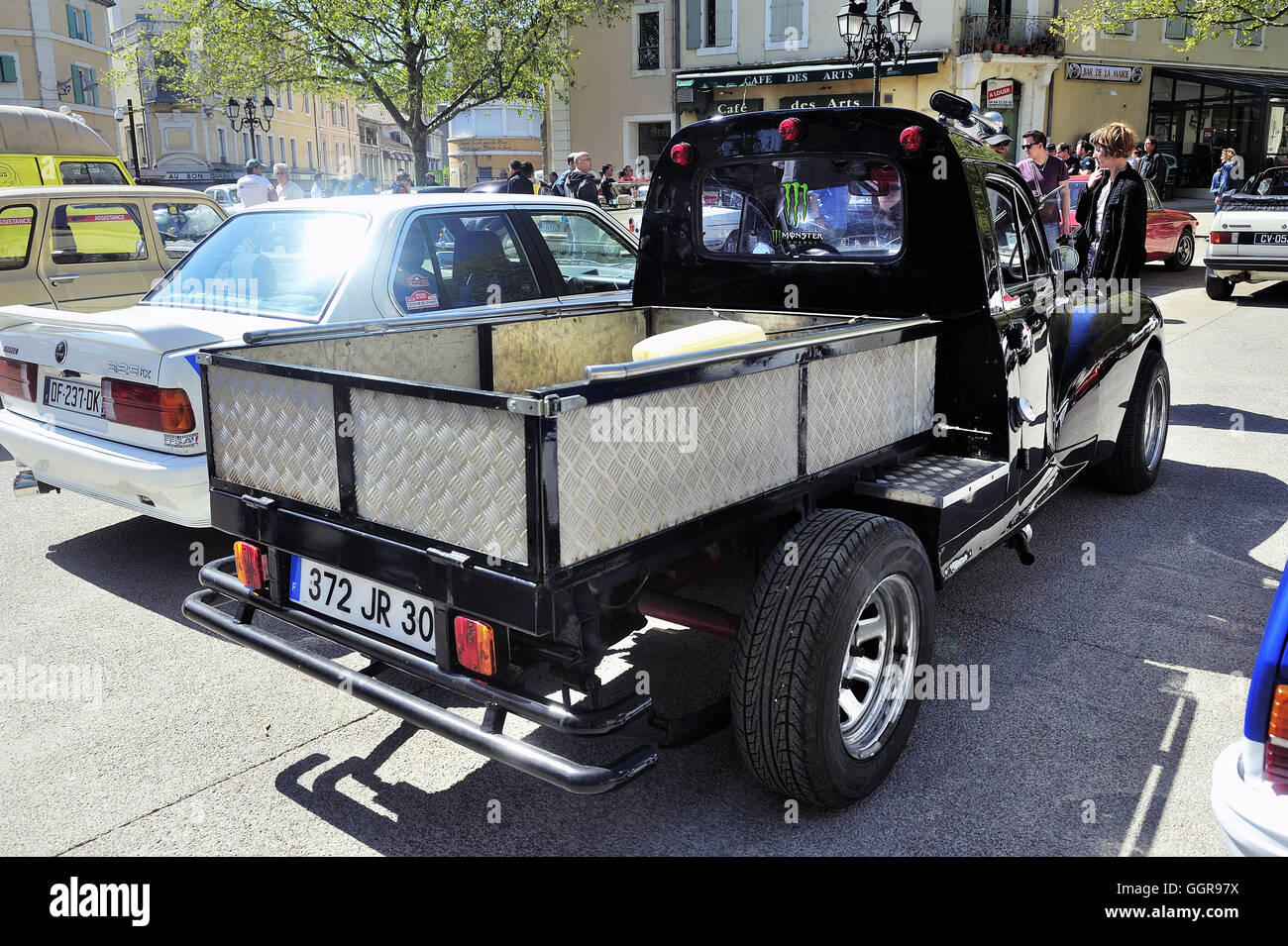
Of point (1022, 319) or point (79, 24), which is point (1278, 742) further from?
point (79, 24)

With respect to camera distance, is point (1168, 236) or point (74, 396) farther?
point (1168, 236)

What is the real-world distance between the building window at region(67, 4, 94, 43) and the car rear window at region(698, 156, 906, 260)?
52.7 m

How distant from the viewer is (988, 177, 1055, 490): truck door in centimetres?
386

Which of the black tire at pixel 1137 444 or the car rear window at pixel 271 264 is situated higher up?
the car rear window at pixel 271 264

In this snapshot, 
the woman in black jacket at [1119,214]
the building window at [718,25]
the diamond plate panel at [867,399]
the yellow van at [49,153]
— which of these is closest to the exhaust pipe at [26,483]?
the diamond plate panel at [867,399]

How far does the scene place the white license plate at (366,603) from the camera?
2641 millimetres

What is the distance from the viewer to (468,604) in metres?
2.43

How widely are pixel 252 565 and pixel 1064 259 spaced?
3662 mm

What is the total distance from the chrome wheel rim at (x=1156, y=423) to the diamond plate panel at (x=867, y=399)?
2801 millimetres

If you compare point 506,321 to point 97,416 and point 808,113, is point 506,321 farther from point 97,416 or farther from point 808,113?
point 97,416

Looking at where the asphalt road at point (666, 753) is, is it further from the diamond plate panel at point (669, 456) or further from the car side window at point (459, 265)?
the car side window at point (459, 265)

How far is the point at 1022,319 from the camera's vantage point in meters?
4.00

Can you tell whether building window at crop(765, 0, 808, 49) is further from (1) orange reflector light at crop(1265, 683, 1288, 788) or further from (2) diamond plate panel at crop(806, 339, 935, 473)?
(1) orange reflector light at crop(1265, 683, 1288, 788)

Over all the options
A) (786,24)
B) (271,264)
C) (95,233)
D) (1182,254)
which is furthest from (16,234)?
(786,24)
